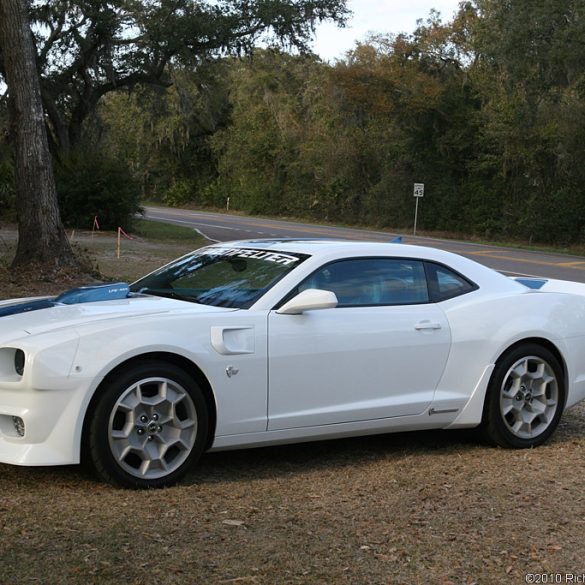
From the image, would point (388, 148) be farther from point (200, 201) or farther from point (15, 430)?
point (15, 430)

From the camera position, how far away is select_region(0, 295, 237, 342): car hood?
459 cm

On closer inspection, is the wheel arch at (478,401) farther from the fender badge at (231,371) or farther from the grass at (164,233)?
the grass at (164,233)

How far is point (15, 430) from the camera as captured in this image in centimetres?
443

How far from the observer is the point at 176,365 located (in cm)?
470

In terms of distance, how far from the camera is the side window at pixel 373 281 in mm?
5379

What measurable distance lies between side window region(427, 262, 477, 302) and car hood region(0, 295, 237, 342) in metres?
1.48

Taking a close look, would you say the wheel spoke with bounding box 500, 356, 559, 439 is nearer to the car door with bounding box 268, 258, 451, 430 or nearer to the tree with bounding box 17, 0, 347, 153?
the car door with bounding box 268, 258, 451, 430

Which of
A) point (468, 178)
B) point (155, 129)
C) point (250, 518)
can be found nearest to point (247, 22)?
point (468, 178)

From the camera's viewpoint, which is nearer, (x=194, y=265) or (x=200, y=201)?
(x=194, y=265)

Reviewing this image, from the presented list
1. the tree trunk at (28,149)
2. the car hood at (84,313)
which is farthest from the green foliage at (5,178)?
the car hood at (84,313)

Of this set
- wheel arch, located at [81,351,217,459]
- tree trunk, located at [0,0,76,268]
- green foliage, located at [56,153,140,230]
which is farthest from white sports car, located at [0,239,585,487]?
green foliage, located at [56,153,140,230]

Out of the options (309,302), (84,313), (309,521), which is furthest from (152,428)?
(309,302)

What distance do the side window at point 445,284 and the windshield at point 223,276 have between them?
2.98 feet

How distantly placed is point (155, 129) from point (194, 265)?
59.7 meters
